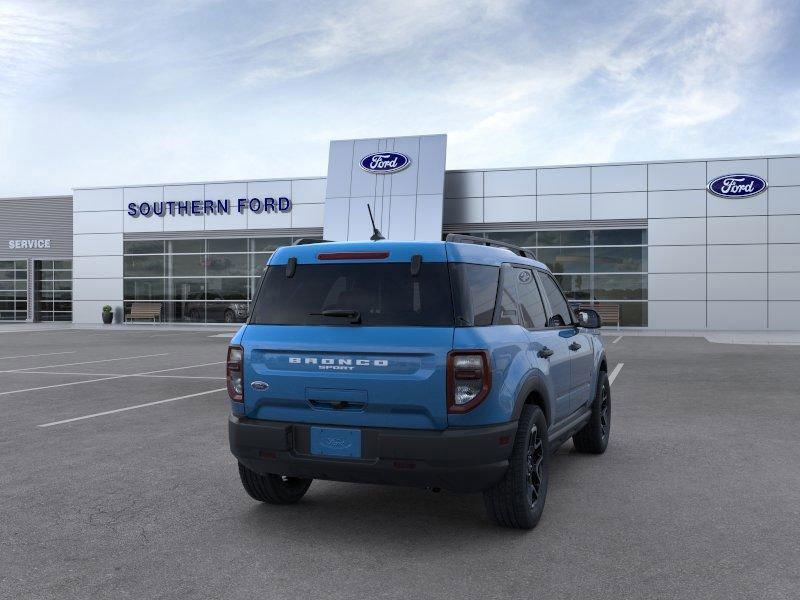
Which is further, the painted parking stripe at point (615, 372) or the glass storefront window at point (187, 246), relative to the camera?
the glass storefront window at point (187, 246)

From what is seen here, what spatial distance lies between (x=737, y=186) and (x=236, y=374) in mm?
28163

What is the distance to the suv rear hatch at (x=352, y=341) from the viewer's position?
429 centimetres

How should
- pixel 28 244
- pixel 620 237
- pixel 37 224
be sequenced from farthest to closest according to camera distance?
1. pixel 28 244
2. pixel 37 224
3. pixel 620 237

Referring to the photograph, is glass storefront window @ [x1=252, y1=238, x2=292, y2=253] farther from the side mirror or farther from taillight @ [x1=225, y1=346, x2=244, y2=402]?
taillight @ [x1=225, y1=346, x2=244, y2=402]

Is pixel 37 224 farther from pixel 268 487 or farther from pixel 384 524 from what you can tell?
pixel 384 524

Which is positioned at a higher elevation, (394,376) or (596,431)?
(394,376)

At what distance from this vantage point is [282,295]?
4812 mm

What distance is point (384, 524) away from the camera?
16.0ft

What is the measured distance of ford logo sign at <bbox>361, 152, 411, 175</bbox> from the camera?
30797 mm

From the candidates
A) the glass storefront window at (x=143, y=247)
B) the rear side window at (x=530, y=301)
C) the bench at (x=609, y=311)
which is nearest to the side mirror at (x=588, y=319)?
the rear side window at (x=530, y=301)

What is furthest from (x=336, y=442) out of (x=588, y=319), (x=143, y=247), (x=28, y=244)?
(x=28, y=244)

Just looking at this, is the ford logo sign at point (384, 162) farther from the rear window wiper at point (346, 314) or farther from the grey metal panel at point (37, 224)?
the rear window wiper at point (346, 314)

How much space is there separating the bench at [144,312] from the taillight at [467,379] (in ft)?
109

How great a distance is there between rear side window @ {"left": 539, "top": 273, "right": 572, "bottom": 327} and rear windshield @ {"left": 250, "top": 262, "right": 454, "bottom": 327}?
1632 mm
